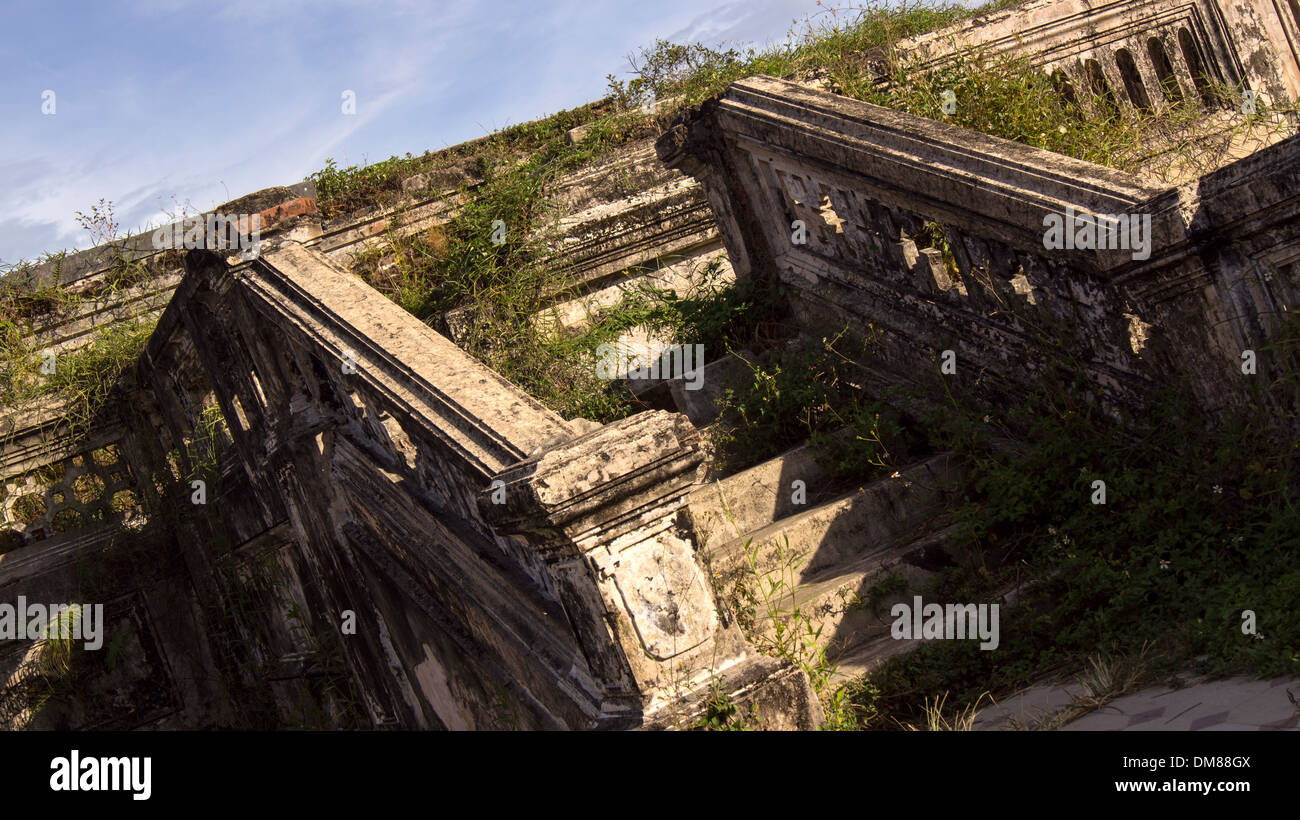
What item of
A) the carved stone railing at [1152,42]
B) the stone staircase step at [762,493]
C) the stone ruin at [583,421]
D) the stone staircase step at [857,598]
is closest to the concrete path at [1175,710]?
the stone ruin at [583,421]

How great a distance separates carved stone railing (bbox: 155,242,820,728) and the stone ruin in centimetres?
1

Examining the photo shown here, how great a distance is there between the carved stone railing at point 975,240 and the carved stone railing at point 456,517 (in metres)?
2.06

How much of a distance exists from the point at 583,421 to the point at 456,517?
0.99 metres

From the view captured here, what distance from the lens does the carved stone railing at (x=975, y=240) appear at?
3930mm

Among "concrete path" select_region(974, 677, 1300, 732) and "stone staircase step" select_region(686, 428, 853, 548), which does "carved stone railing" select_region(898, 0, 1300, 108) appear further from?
"concrete path" select_region(974, 677, 1300, 732)

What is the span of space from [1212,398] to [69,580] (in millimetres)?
6851

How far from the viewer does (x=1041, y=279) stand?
4605mm

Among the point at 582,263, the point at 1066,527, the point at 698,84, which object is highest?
the point at 698,84

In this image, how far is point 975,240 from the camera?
4867 millimetres
